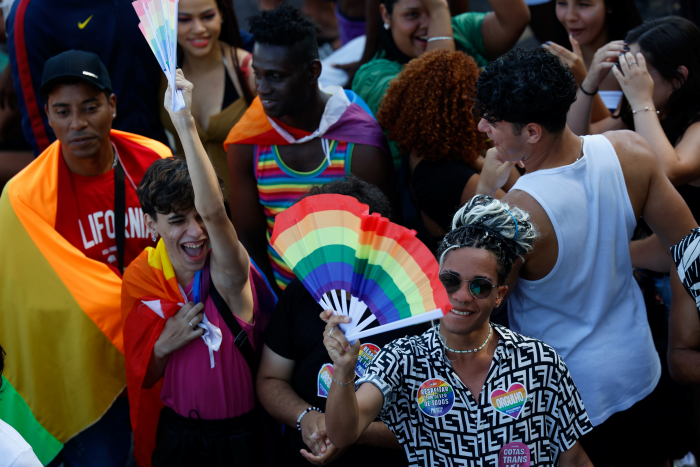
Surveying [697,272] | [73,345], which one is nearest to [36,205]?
[73,345]

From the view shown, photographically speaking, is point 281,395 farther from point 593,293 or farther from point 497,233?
point 593,293

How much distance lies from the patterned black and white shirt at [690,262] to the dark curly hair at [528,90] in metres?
0.57

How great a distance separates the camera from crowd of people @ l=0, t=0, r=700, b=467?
1897mm

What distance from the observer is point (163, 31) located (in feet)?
6.82

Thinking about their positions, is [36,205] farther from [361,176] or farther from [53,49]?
[361,176]

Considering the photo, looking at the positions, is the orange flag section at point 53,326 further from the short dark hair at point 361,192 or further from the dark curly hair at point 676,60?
the dark curly hair at point 676,60

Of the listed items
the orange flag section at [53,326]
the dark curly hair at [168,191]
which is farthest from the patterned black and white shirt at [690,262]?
the orange flag section at [53,326]

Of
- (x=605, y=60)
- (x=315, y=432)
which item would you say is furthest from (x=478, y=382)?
(x=605, y=60)

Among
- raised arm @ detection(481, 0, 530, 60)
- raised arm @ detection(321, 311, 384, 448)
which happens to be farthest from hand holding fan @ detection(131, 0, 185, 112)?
raised arm @ detection(481, 0, 530, 60)

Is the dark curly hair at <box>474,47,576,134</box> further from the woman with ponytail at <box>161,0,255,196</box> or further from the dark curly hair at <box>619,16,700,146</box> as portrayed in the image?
the woman with ponytail at <box>161,0,255,196</box>

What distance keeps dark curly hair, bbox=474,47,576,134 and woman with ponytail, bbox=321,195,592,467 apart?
360mm

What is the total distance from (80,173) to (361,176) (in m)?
1.30

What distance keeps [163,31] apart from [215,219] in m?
0.63

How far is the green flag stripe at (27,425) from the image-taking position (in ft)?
8.89
